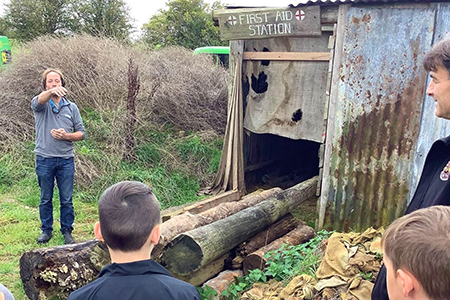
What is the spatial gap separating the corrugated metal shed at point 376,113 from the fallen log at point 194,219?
3.37 ft

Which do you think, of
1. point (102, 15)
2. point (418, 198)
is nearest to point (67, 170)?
point (418, 198)

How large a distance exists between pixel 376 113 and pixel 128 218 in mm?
4199

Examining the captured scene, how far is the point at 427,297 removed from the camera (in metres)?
1.29

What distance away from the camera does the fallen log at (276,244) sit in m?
4.41

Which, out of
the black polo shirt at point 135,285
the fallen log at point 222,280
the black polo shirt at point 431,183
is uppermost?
the black polo shirt at point 431,183

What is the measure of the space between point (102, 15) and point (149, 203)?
1981cm

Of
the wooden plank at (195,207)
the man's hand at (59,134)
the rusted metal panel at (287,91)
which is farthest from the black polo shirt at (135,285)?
the rusted metal panel at (287,91)

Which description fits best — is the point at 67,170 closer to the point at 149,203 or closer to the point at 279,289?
the point at 279,289

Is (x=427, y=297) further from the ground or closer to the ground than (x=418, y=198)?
closer to the ground

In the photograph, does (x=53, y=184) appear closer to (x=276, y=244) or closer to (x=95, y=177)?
(x=95, y=177)

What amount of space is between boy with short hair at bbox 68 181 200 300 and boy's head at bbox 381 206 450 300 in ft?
2.83

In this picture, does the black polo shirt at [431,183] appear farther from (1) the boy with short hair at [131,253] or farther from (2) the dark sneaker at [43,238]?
(2) the dark sneaker at [43,238]

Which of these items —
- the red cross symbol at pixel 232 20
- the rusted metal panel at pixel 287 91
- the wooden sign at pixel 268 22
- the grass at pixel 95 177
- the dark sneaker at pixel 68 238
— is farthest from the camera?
the red cross symbol at pixel 232 20

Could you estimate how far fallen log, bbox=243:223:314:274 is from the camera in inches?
174
